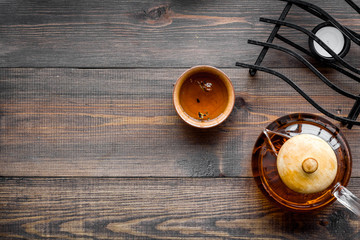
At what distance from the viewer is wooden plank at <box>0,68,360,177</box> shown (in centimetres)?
83

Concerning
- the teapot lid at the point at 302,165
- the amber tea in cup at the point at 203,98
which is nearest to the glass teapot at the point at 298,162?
the teapot lid at the point at 302,165

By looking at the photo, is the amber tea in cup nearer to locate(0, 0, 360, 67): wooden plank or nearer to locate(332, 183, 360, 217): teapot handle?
locate(0, 0, 360, 67): wooden plank

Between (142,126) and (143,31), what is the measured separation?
26 cm

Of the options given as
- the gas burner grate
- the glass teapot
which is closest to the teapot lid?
the glass teapot

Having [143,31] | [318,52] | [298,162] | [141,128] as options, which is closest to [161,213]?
[141,128]

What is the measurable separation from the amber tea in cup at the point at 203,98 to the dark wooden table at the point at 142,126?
5cm

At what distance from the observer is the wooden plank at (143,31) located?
2.75 feet

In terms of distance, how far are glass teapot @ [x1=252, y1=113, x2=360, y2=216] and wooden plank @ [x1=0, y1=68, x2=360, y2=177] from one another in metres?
0.08

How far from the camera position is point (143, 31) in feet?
2.77

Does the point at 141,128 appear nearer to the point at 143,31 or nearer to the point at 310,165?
the point at 143,31

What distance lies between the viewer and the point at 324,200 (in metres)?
0.73

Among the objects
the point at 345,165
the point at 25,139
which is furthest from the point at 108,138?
the point at 345,165

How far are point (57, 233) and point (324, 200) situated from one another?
2.26 ft

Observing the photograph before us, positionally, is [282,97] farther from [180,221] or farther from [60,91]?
[60,91]
